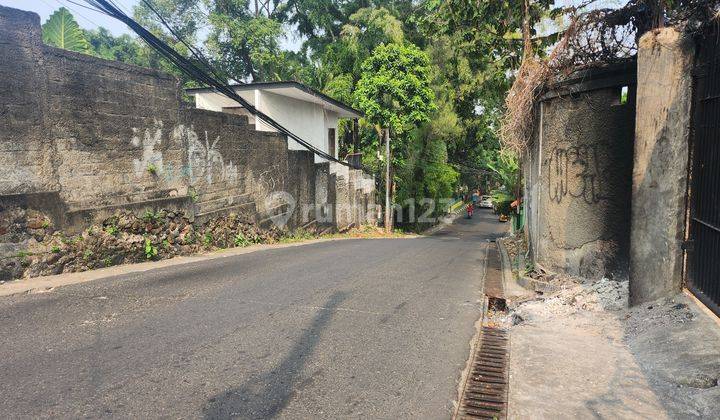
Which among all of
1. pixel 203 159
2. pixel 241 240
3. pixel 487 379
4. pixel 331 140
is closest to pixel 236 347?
pixel 487 379

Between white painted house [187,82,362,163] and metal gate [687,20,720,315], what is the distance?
14.0 meters

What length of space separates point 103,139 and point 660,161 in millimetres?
9064

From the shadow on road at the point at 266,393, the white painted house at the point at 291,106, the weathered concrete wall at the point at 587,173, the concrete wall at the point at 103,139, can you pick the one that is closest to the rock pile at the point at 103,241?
the concrete wall at the point at 103,139

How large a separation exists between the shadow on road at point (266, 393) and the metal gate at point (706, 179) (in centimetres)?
389

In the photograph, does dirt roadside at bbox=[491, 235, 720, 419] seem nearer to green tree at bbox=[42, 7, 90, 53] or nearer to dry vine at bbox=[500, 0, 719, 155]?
dry vine at bbox=[500, 0, 719, 155]

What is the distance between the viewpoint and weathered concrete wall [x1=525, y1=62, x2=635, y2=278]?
619cm

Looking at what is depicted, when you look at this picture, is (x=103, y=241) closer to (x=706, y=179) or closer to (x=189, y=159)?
(x=189, y=159)

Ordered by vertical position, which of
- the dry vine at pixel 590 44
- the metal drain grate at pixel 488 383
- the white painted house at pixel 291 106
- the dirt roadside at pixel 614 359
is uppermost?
the white painted house at pixel 291 106

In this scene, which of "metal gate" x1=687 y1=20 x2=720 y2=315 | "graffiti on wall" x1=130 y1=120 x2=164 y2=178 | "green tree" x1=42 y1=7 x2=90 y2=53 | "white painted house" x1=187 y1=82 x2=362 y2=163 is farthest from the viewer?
"white painted house" x1=187 y1=82 x2=362 y2=163

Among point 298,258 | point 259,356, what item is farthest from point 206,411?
point 298,258

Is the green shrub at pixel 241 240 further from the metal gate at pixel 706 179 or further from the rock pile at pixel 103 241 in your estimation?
the metal gate at pixel 706 179

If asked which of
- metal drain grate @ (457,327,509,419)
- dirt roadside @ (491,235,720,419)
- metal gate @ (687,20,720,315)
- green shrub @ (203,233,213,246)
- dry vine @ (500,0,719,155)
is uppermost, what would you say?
dry vine @ (500,0,719,155)

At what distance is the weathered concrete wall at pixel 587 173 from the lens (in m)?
6.19

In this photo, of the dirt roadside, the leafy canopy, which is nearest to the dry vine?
the dirt roadside
